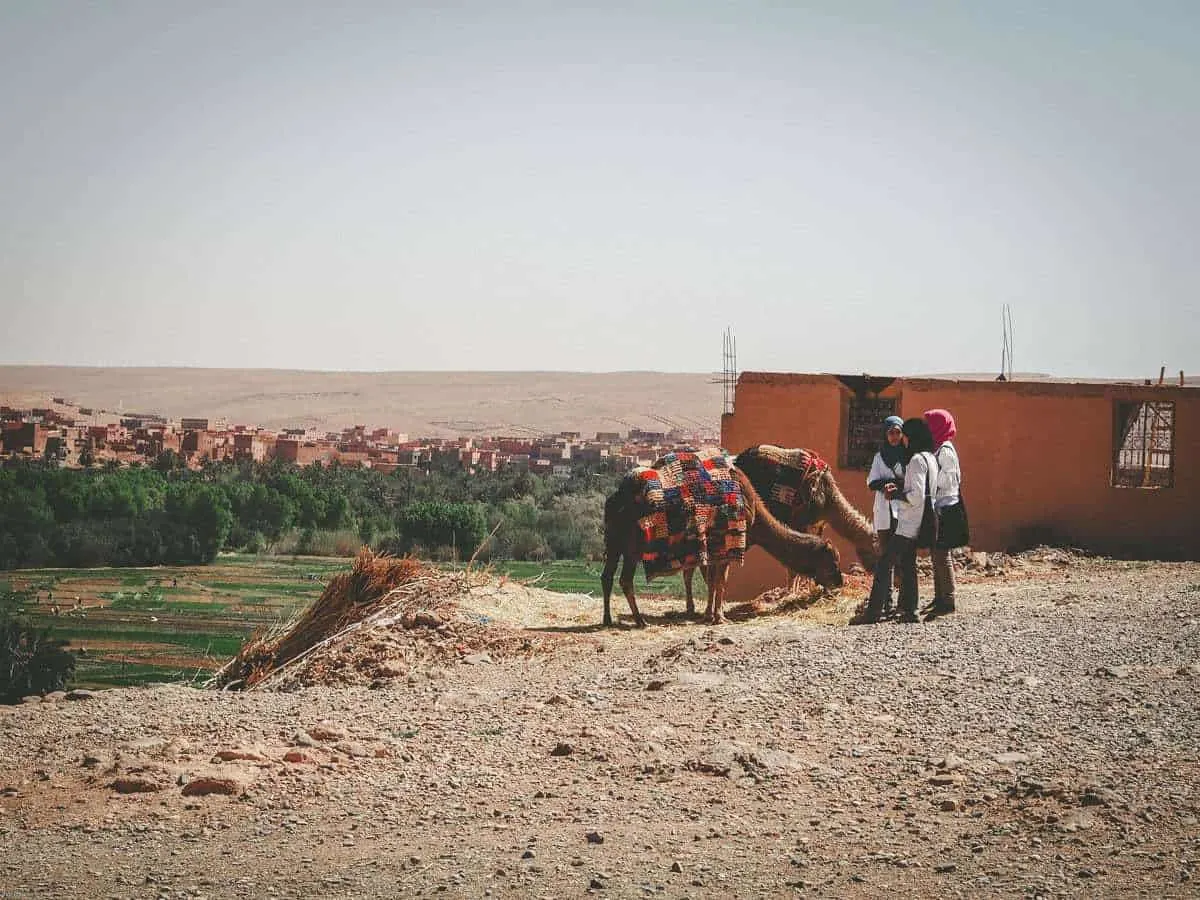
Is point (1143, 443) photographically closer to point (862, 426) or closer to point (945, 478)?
point (862, 426)

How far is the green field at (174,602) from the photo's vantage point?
21016 millimetres

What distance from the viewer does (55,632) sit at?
23.0m

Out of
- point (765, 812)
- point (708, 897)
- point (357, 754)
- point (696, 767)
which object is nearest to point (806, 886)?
point (708, 897)

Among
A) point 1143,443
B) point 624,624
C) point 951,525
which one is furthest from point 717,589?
point 1143,443

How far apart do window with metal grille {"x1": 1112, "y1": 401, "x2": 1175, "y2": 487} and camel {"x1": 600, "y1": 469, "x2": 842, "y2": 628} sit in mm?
5809

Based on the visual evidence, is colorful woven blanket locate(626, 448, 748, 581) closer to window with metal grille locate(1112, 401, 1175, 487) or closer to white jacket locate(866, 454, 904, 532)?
white jacket locate(866, 454, 904, 532)

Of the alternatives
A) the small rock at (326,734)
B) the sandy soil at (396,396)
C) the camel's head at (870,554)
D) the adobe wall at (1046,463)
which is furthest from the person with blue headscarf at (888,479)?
the sandy soil at (396,396)

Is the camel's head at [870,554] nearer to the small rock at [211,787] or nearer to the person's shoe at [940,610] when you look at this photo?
the person's shoe at [940,610]

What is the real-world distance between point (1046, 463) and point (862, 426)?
2438 millimetres

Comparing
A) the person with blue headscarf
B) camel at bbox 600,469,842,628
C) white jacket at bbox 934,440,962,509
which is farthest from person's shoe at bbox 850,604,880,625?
camel at bbox 600,469,842,628

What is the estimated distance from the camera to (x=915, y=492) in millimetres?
11133

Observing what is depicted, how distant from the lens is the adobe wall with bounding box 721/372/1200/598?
17.4 meters

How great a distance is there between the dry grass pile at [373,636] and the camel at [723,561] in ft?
4.49

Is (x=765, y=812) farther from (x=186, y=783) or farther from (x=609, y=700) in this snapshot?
(x=186, y=783)
